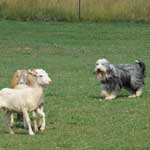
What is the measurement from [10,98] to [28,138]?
69cm

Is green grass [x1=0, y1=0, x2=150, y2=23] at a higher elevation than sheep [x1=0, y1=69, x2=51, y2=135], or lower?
lower

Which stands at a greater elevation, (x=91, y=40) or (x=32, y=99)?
(x=32, y=99)

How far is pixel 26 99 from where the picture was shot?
11.5 meters

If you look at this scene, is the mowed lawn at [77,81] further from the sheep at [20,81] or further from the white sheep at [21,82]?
the sheep at [20,81]

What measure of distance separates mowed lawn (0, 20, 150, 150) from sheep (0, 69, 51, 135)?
1.15 feet

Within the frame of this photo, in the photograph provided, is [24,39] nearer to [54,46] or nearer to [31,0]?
[54,46]

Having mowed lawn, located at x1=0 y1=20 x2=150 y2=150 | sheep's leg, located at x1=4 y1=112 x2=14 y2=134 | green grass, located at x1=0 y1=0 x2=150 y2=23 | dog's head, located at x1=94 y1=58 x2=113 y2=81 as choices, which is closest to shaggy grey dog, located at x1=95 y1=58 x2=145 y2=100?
dog's head, located at x1=94 y1=58 x2=113 y2=81

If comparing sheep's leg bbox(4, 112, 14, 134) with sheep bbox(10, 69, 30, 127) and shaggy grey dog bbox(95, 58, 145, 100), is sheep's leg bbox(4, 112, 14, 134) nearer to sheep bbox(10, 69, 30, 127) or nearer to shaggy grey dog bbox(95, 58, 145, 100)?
sheep bbox(10, 69, 30, 127)

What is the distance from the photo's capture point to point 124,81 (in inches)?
618

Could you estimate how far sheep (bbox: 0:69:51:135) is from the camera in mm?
11508

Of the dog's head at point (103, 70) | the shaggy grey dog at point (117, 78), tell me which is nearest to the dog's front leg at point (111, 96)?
the shaggy grey dog at point (117, 78)

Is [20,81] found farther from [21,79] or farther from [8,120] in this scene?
[8,120]

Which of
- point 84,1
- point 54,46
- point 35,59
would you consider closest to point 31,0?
point 84,1

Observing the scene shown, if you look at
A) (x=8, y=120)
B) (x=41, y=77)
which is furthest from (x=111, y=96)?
(x=8, y=120)
